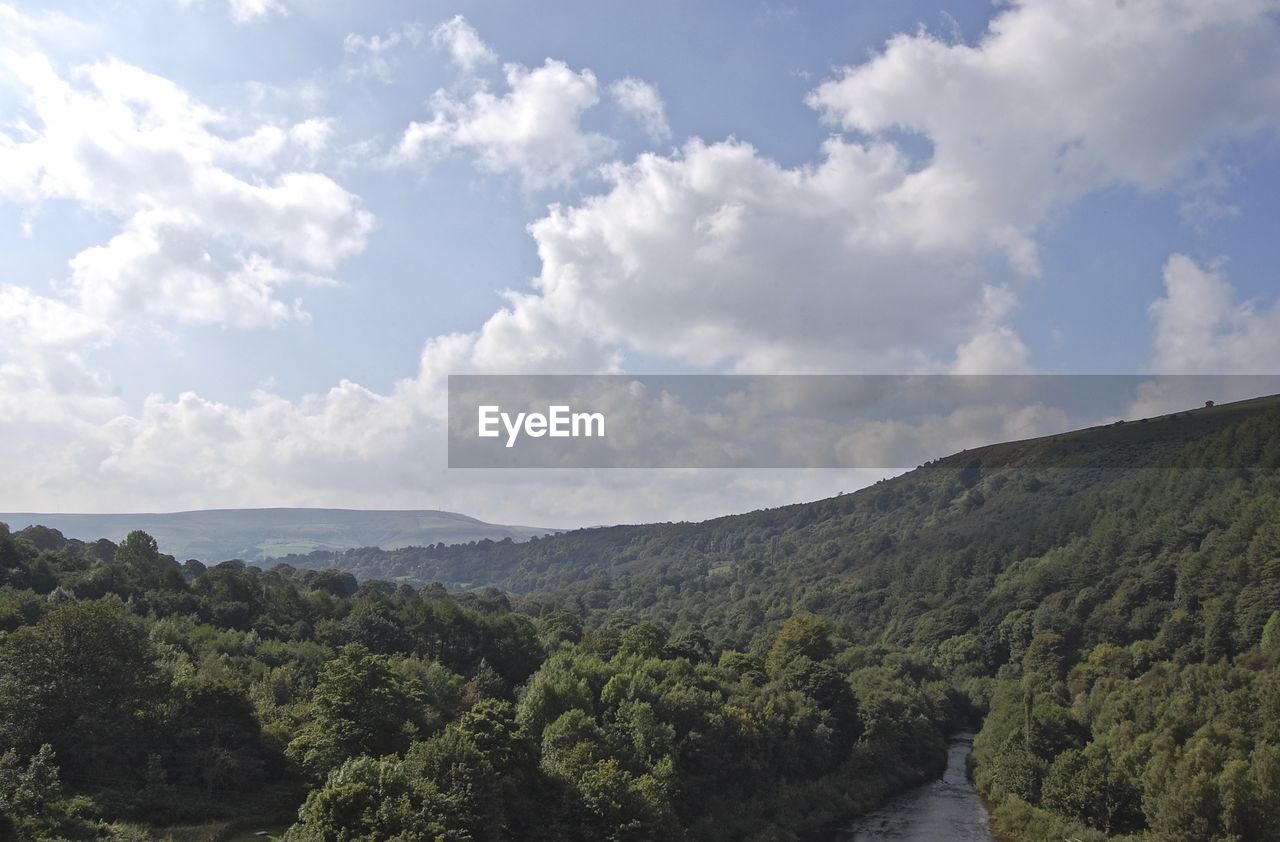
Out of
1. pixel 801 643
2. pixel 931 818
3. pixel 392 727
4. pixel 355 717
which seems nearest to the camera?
pixel 355 717

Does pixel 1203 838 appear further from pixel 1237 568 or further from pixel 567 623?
pixel 567 623

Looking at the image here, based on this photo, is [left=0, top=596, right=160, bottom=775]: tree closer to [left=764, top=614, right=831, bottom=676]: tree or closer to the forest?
the forest

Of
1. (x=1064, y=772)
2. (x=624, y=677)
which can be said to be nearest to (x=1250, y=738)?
(x=1064, y=772)

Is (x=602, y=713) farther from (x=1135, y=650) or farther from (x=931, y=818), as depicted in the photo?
(x=1135, y=650)

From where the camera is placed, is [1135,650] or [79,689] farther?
[1135,650]

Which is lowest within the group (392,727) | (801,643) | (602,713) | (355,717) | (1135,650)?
(1135,650)

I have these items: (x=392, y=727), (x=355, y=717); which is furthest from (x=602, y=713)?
(x=355, y=717)

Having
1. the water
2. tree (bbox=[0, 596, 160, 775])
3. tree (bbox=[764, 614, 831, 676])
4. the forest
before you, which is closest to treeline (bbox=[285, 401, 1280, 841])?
the forest

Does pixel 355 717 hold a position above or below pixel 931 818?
above
